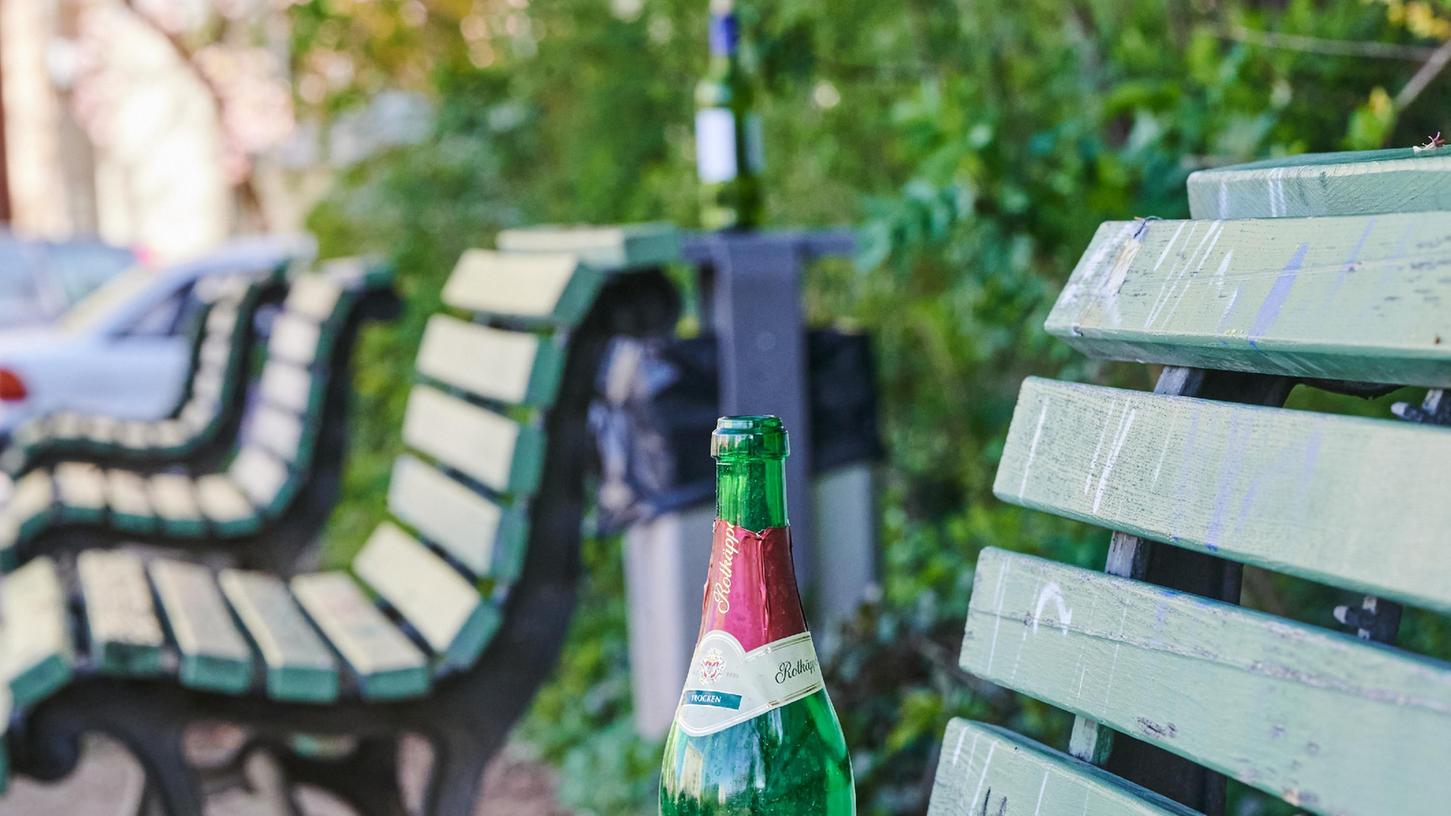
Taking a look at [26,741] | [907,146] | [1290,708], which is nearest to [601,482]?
[907,146]

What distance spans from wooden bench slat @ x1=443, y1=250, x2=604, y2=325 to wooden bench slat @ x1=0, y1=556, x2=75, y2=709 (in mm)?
764

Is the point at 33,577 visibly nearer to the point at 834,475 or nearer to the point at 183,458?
the point at 183,458

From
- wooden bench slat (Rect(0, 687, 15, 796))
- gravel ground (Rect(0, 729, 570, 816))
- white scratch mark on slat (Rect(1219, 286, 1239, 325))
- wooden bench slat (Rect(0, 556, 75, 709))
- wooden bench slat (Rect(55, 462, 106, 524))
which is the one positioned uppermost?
white scratch mark on slat (Rect(1219, 286, 1239, 325))

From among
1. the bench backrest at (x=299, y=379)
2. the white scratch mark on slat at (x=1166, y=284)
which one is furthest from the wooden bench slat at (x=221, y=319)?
the white scratch mark on slat at (x=1166, y=284)

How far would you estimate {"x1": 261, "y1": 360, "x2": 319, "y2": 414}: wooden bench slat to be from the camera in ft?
10.1

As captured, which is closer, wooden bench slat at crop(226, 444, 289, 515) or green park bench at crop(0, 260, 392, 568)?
green park bench at crop(0, 260, 392, 568)

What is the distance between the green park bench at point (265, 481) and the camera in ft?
9.60

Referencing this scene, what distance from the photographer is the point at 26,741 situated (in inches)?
72.7

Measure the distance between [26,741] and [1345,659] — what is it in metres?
1.65

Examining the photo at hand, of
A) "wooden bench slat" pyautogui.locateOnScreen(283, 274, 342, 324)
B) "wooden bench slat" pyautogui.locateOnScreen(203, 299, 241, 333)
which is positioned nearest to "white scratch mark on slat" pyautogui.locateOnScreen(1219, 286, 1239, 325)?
"wooden bench slat" pyautogui.locateOnScreen(283, 274, 342, 324)

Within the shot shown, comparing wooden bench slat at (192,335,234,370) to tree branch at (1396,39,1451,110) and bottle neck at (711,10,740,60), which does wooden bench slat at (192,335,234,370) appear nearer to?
bottle neck at (711,10,740,60)

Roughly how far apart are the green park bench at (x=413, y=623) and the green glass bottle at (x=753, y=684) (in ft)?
3.42

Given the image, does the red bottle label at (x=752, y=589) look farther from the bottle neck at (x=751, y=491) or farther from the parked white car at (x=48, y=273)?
the parked white car at (x=48, y=273)

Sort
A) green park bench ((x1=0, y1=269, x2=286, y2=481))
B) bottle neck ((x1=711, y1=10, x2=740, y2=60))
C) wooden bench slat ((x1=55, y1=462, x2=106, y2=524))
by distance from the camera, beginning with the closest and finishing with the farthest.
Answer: wooden bench slat ((x1=55, y1=462, x2=106, y2=524)) < bottle neck ((x1=711, y1=10, x2=740, y2=60)) < green park bench ((x1=0, y1=269, x2=286, y2=481))
